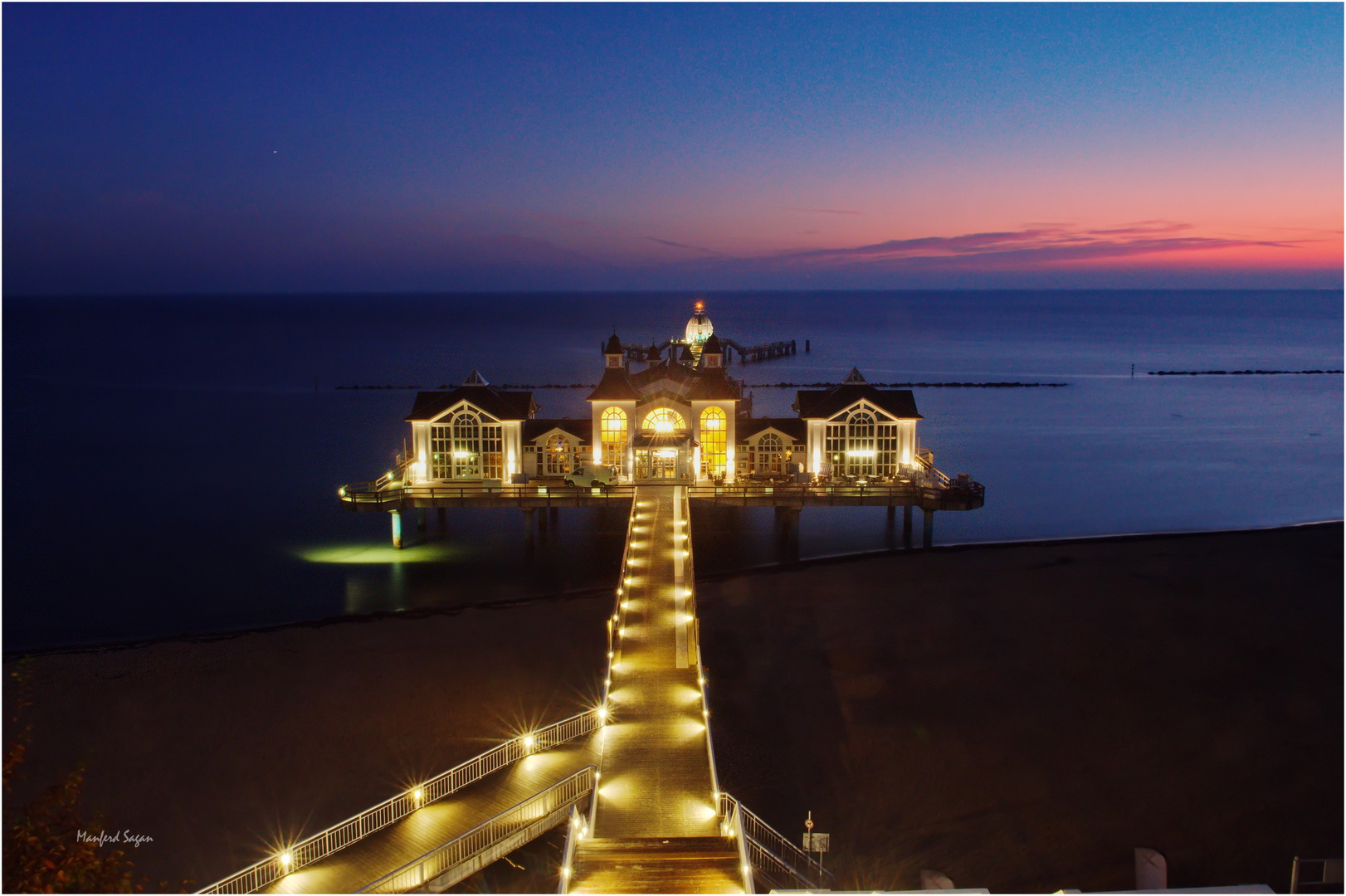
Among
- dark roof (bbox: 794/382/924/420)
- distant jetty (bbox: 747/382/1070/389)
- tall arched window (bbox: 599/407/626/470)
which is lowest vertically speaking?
tall arched window (bbox: 599/407/626/470)

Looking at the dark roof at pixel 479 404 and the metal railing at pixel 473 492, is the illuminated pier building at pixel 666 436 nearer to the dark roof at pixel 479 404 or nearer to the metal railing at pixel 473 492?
the dark roof at pixel 479 404

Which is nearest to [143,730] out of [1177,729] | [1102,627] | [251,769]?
[251,769]

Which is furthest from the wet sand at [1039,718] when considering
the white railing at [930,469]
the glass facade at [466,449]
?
the glass facade at [466,449]

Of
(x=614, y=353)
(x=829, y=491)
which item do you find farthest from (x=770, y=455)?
(x=614, y=353)

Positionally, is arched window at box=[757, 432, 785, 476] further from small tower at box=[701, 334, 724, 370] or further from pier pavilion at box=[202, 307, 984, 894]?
small tower at box=[701, 334, 724, 370]

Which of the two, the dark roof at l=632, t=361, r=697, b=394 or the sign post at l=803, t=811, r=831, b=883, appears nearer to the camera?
the sign post at l=803, t=811, r=831, b=883

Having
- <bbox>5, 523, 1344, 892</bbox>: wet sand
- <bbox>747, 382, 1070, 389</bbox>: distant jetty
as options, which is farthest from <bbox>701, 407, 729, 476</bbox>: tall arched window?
<bbox>747, 382, 1070, 389</bbox>: distant jetty
